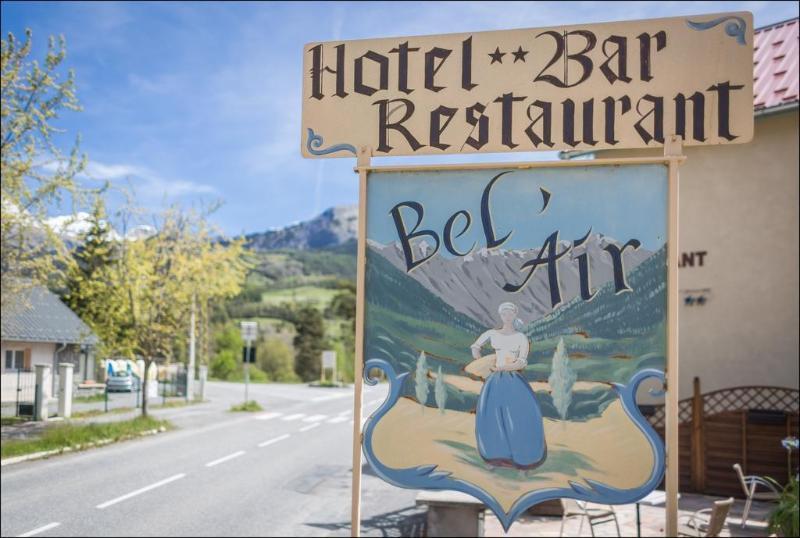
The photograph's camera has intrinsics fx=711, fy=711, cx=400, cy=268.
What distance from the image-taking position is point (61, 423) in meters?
20.6

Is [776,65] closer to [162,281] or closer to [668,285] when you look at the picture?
[668,285]

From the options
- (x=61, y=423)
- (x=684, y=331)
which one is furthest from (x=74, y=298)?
(x=684, y=331)

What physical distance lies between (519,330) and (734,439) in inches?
460

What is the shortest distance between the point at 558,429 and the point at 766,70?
14.3 m

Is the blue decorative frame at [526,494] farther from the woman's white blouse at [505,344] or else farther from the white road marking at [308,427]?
the white road marking at [308,427]

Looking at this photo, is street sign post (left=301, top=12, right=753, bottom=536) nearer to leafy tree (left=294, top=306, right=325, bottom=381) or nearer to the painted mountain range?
the painted mountain range

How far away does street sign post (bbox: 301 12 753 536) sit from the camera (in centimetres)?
273

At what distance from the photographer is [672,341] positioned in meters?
2.68

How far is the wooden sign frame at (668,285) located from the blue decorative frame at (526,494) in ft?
0.15

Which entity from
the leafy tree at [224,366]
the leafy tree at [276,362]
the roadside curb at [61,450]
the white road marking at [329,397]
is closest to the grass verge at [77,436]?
the roadside curb at [61,450]

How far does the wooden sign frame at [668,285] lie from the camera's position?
2682 millimetres

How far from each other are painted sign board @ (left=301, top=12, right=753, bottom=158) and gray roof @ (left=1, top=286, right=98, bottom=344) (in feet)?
92.6

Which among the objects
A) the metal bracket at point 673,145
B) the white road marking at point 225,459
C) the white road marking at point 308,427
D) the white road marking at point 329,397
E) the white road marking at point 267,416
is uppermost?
the metal bracket at point 673,145

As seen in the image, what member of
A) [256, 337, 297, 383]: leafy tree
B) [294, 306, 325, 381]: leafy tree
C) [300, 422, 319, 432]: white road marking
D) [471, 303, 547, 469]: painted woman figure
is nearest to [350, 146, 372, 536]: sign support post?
[471, 303, 547, 469]: painted woman figure
